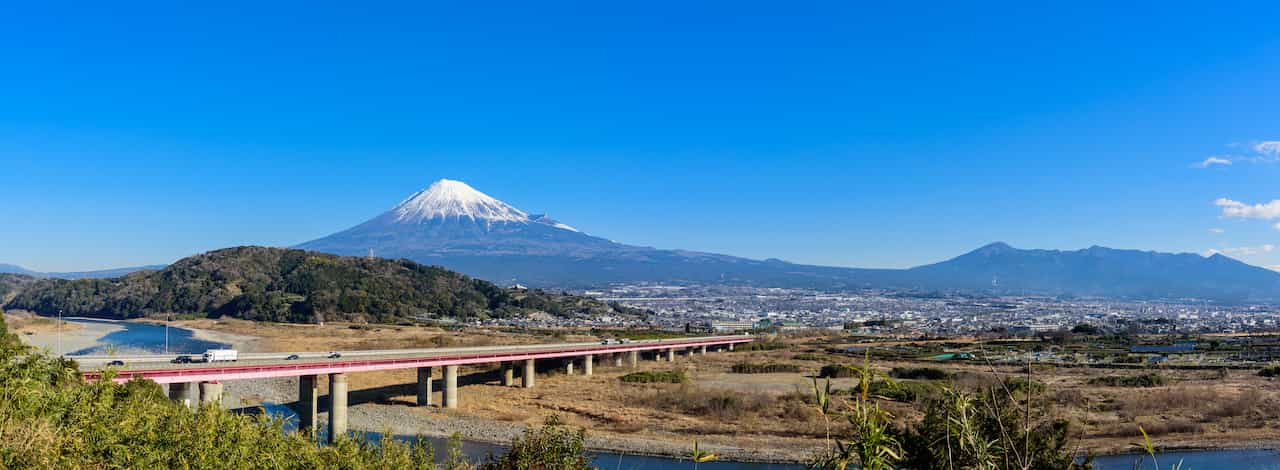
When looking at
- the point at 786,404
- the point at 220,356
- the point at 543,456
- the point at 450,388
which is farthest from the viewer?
the point at 450,388

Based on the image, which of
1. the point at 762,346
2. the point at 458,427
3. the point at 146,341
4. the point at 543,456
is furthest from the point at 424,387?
the point at 146,341

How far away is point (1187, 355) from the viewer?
226 feet

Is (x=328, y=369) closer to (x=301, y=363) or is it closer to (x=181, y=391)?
(x=301, y=363)

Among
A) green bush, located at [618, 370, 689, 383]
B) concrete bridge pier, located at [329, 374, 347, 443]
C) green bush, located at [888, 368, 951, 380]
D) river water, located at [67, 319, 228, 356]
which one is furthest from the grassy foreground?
river water, located at [67, 319, 228, 356]

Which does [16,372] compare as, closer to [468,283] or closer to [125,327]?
[125,327]

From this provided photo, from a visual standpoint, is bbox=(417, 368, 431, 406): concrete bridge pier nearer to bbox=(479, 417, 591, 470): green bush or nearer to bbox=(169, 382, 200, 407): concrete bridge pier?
bbox=(169, 382, 200, 407): concrete bridge pier

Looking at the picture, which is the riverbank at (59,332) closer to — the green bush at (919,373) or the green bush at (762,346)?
the green bush at (762,346)

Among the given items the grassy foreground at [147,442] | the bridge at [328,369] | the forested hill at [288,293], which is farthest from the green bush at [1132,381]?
the forested hill at [288,293]

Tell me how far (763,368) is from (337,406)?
109 feet

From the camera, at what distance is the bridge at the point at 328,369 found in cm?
3219

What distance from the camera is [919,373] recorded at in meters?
55.5

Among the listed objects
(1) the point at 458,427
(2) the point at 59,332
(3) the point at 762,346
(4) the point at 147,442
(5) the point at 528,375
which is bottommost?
(3) the point at 762,346

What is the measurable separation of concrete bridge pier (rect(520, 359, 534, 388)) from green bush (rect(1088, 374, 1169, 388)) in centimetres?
3187

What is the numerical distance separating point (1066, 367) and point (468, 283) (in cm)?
10100
